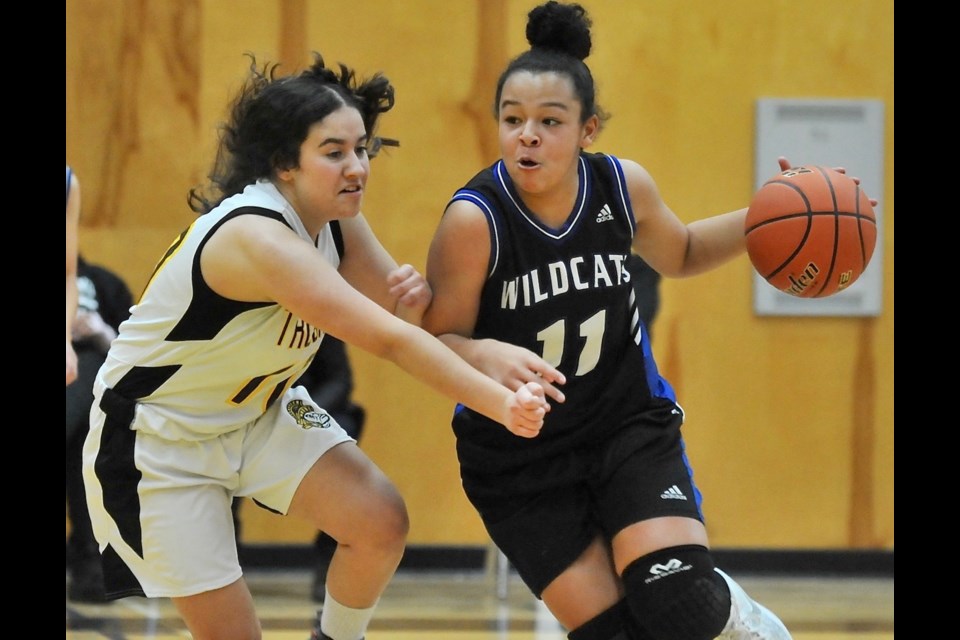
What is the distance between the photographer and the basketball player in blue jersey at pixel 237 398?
3254 millimetres

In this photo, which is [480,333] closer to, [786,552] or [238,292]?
[238,292]

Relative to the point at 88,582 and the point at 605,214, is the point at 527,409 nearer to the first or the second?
the point at 605,214

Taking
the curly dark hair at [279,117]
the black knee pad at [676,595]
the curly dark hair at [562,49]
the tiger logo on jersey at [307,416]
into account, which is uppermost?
the curly dark hair at [562,49]

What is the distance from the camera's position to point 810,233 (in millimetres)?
3508

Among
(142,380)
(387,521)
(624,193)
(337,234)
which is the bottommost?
(387,521)

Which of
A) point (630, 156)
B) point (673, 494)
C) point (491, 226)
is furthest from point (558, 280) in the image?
point (630, 156)

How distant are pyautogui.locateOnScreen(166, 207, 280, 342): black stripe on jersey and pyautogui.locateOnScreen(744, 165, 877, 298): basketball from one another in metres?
1.28

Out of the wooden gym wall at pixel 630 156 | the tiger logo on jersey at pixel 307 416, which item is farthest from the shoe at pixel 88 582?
the tiger logo on jersey at pixel 307 416

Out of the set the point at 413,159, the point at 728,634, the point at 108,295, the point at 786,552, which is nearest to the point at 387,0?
the point at 413,159

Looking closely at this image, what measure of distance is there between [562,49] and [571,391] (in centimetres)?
89

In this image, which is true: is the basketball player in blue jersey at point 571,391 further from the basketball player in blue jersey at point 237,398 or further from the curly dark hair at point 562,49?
the basketball player in blue jersey at point 237,398

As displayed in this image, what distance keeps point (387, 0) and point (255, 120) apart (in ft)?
12.2

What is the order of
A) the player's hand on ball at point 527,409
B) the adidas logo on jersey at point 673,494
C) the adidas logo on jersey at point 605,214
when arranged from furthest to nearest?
the adidas logo on jersey at point 605,214, the adidas logo on jersey at point 673,494, the player's hand on ball at point 527,409

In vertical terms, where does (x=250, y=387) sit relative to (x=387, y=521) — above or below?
above
